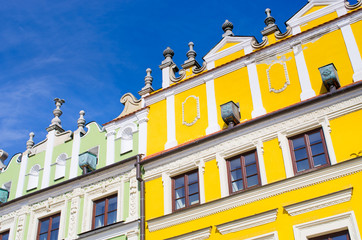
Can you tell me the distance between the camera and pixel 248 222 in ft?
61.0

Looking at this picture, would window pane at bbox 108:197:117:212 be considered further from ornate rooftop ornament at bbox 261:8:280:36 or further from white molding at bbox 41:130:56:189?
ornate rooftop ornament at bbox 261:8:280:36

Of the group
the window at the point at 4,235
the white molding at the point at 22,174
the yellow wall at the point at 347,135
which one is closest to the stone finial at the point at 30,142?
the white molding at the point at 22,174

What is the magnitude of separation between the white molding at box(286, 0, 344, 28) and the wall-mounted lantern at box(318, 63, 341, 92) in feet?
10.2

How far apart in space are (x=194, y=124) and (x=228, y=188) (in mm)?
3755

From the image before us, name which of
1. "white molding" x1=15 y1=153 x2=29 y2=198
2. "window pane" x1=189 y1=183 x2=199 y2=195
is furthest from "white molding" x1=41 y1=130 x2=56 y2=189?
"window pane" x1=189 y1=183 x2=199 y2=195

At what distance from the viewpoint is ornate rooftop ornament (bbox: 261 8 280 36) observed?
2278 centimetres

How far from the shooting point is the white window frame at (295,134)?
60.5ft

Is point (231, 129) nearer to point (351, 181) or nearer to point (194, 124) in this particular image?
point (194, 124)

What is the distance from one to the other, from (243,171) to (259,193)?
4.62ft

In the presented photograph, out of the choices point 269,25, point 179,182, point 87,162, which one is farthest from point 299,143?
point 87,162

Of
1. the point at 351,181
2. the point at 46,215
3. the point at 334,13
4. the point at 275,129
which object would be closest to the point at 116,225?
the point at 46,215

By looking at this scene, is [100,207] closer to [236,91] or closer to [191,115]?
[191,115]

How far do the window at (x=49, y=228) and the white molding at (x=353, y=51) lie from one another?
1392 cm

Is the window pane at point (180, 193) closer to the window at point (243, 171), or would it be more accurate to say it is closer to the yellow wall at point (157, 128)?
the window at point (243, 171)
